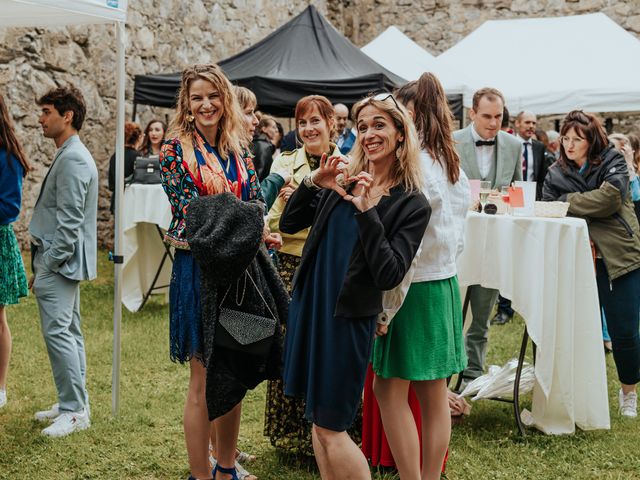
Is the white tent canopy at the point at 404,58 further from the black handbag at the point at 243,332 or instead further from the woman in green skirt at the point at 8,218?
the black handbag at the point at 243,332

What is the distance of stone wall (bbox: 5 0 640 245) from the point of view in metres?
8.30

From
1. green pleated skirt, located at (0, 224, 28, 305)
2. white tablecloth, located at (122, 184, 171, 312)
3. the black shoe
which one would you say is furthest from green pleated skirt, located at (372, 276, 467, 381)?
the black shoe

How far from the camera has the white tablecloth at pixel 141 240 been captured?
669cm

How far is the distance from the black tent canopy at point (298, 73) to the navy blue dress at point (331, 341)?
4.65 metres

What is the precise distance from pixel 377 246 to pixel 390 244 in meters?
0.11

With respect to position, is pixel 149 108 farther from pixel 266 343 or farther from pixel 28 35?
pixel 266 343

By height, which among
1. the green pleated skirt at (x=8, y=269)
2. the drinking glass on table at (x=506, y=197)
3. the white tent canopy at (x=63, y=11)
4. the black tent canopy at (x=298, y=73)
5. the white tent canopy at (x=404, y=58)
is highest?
the white tent canopy at (x=404, y=58)

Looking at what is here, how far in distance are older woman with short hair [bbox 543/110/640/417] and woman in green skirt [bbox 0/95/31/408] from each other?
9.71ft

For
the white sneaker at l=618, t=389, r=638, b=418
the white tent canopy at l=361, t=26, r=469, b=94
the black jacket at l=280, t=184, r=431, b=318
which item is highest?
the white tent canopy at l=361, t=26, r=469, b=94

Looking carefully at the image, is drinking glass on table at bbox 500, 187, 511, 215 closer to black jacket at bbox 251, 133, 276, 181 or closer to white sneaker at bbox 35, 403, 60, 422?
black jacket at bbox 251, 133, 276, 181

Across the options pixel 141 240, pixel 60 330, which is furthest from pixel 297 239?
pixel 141 240

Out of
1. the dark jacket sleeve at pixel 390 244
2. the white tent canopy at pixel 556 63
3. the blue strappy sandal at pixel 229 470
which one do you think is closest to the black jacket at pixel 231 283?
the blue strappy sandal at pixel 229 470

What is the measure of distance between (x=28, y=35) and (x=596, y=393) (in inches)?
267

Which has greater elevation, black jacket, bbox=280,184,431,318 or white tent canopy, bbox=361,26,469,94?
white tent canopy, bbox=361,26,469,94
